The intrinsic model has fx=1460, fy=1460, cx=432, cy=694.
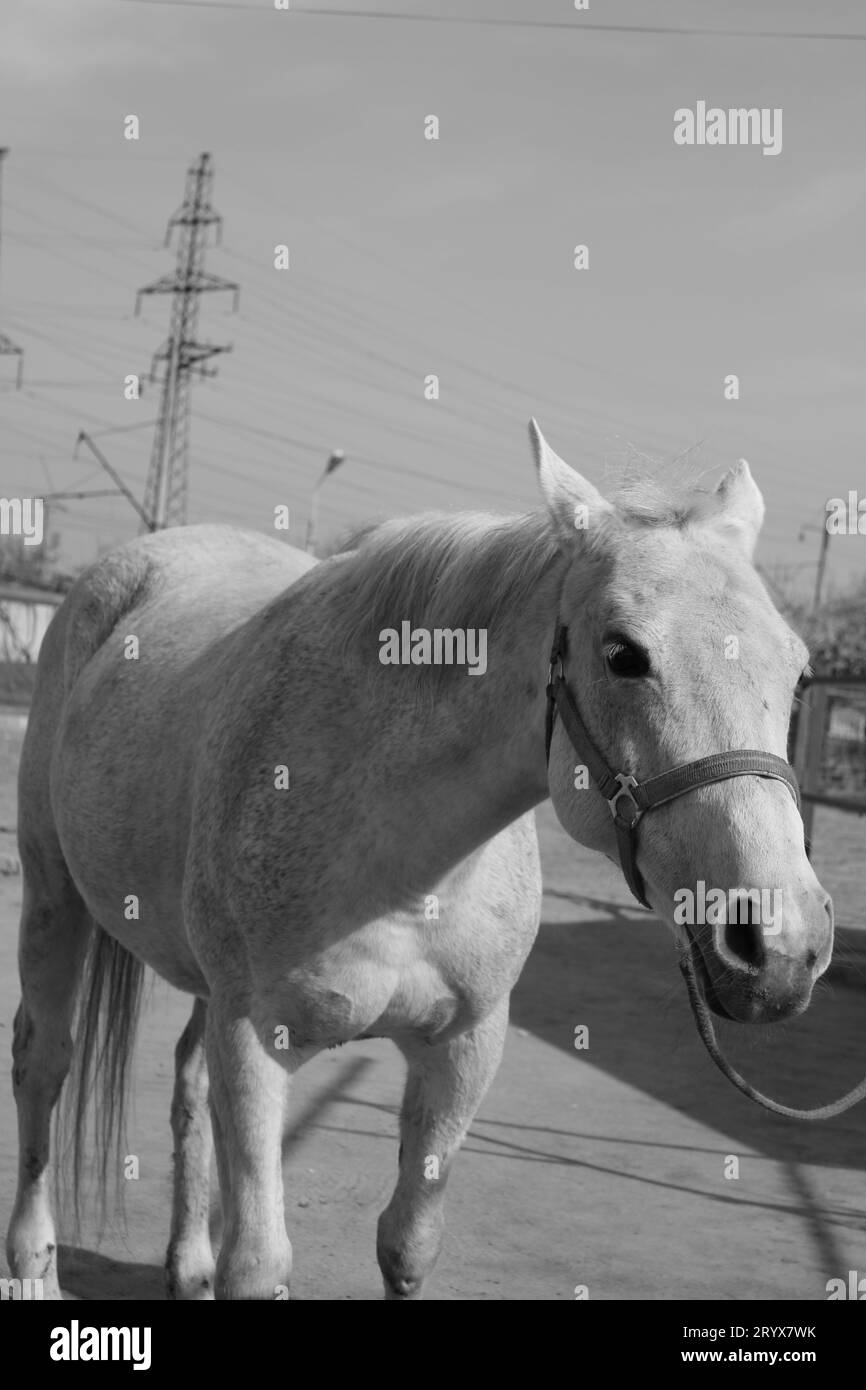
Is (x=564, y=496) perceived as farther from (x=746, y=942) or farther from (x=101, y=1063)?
(x=101, y=1063)

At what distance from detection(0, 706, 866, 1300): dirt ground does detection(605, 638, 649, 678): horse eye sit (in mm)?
684

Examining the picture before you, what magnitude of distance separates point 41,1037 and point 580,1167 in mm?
2168

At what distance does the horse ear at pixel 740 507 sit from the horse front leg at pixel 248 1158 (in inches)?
55.5

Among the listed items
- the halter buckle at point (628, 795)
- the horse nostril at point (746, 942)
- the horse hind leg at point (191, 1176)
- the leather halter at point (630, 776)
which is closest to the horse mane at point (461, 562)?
the leather halter at point (630, 776)

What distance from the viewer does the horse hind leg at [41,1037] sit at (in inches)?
155

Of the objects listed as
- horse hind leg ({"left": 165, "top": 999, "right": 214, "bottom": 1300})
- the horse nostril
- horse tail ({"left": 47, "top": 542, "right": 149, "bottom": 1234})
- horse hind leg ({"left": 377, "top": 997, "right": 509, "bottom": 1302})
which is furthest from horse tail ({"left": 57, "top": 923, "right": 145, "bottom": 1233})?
the horse nostril

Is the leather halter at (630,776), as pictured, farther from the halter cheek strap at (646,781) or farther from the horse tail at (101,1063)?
the horse tail at (101,1063)

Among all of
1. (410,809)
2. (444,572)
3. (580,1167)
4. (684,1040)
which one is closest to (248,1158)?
(410,809)

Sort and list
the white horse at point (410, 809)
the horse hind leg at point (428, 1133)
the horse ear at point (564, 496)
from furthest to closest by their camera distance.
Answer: the horse hind leg at point (428, 1133) → the horse ear at point (564, 496) → the white horse at point (410, 809)

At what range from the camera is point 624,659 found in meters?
2.49

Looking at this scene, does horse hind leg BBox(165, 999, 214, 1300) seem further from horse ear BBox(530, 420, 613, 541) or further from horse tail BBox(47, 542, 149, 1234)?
horse ear BBox(530, 420, 613, 541)

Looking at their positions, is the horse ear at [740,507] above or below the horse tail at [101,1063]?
above
